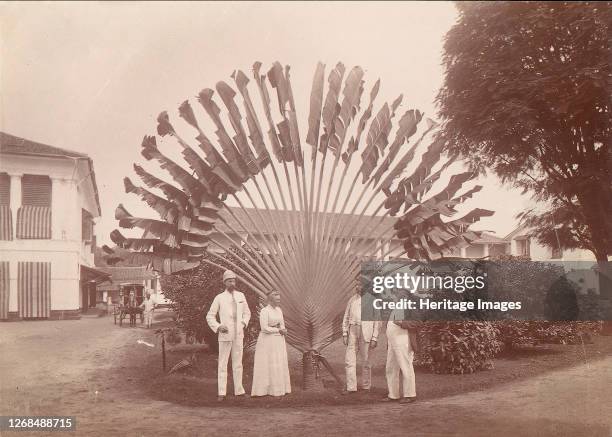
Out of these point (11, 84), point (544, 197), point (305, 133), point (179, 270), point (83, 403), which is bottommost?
point (83, 403)

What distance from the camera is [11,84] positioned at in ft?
20.1

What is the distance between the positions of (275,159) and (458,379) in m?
3.13

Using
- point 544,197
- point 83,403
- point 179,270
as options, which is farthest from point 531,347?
point 83,403

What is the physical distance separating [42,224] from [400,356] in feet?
12.9

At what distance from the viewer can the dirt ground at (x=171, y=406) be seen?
5676mm

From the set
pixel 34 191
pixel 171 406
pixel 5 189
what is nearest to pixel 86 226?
pixel 34 191

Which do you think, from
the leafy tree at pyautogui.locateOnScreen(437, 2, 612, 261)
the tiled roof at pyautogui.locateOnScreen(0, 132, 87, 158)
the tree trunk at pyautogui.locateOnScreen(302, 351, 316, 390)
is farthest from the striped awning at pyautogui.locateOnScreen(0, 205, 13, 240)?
the leafy tree at pyautogui.locateOnScreen(437, 2, 612, 261)

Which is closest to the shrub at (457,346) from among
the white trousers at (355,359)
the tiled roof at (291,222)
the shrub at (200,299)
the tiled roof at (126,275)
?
the white trousers at (355,359)

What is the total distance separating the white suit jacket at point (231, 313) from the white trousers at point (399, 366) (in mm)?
1536

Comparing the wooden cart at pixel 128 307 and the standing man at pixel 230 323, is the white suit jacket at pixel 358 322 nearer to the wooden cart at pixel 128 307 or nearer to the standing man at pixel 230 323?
the standing man at pixel 230 323

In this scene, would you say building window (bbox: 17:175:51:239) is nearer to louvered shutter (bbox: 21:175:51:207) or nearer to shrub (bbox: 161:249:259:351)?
louvered shutter (bbox: 21:175:51:207)

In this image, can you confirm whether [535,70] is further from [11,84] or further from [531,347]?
[11,84]

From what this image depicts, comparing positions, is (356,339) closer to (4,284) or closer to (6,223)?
(4,284)

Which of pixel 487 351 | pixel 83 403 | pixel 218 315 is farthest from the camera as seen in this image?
pixel 487 351
